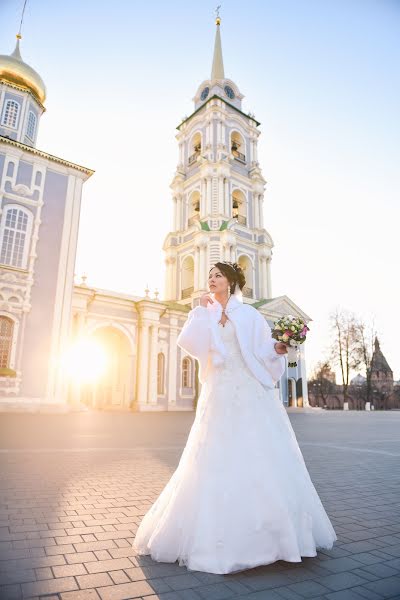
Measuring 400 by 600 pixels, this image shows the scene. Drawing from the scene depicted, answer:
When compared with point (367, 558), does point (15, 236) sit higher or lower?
higher

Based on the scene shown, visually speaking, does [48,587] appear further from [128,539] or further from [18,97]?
[18,97]

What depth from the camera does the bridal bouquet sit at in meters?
3.08

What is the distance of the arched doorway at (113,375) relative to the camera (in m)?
26.8

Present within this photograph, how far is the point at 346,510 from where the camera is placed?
13.2 feet

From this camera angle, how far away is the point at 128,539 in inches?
120

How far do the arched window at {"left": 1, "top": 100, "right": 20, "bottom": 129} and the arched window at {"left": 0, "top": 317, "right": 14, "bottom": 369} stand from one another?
1325 centimetres

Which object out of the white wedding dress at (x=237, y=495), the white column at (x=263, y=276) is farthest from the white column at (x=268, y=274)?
the white wedding dress at (x=237, y=495)

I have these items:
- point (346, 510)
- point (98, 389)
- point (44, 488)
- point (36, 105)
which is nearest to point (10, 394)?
point (98, 389)

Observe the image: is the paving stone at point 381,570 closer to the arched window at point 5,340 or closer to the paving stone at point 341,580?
the paving stone at point 341,580

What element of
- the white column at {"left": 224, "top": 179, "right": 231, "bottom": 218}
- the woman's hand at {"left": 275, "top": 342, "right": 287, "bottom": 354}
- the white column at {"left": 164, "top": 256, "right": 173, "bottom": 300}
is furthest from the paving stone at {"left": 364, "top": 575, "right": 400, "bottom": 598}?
the white column at {"left": 164, "top": 256, "right": 173, "bottom": 300}

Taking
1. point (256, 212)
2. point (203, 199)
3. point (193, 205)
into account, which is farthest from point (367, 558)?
point (193, 205)

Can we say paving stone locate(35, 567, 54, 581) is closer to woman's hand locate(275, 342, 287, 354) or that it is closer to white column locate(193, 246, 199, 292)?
woman's hand locate(275, 342, 287, 354)

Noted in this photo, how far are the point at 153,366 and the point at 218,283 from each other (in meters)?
24.4

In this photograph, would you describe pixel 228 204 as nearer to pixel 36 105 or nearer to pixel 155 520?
pixel 36 105
